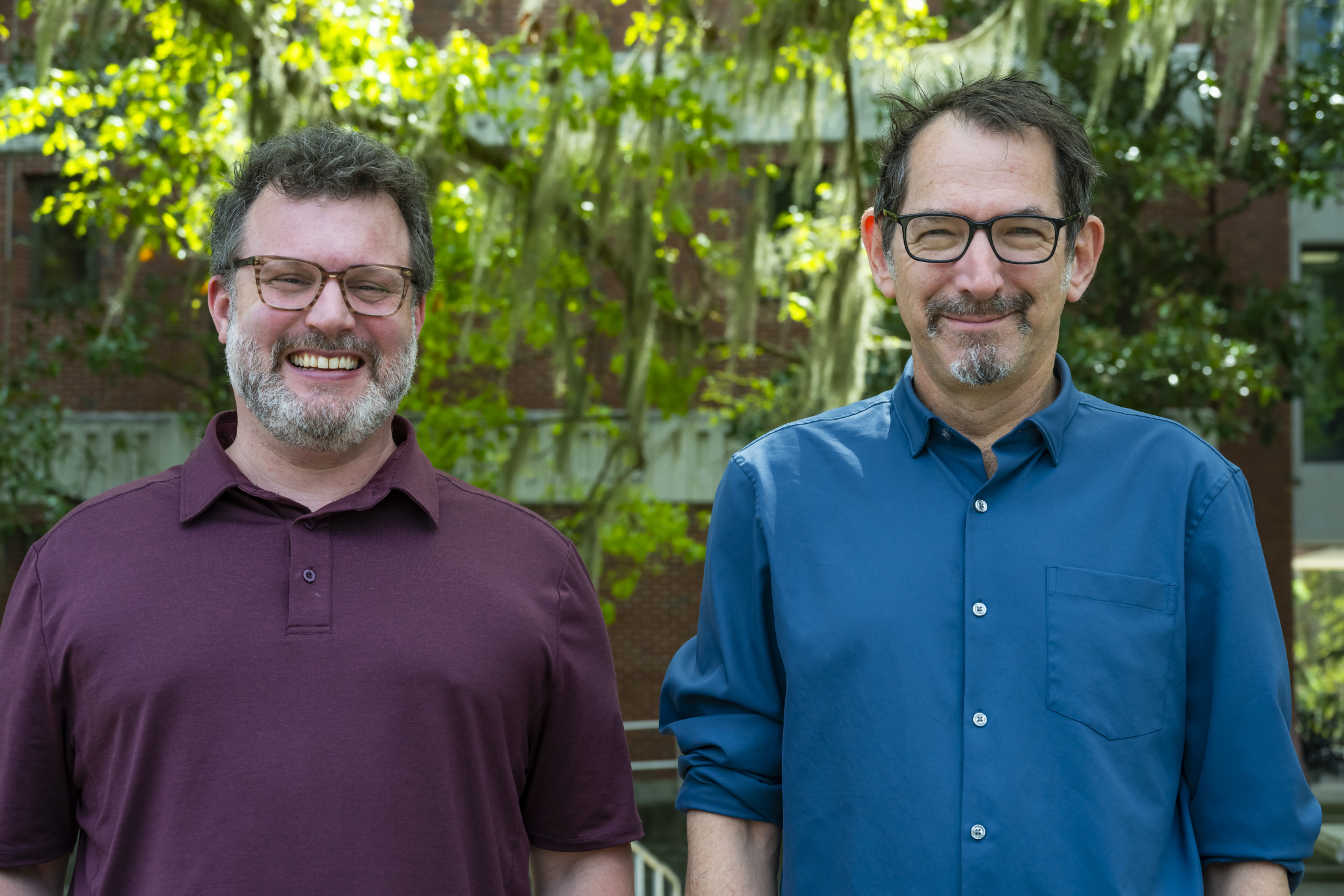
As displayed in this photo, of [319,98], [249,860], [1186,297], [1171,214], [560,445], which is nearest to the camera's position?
[249,860]

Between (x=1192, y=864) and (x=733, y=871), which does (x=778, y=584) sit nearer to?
(x=733, y=871)

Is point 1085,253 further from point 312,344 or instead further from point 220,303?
point 220,303

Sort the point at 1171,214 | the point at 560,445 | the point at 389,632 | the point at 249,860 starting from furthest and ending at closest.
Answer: the point at 1171,214
the point at 560,445
the point at 389,632
the point at 249,860

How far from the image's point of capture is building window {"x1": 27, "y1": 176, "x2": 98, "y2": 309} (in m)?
13.4

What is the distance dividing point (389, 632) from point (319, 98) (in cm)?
608

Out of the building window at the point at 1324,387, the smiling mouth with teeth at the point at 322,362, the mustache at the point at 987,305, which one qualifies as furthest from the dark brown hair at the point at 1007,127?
the building window at the point at 1324,387

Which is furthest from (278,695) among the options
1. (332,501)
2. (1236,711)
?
(1236,711)

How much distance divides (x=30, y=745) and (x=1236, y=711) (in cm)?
180

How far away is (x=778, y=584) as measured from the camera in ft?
6.41

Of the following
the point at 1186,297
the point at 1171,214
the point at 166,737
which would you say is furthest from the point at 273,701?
the point at 1171,214

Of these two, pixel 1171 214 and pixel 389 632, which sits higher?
pixel 1171 214

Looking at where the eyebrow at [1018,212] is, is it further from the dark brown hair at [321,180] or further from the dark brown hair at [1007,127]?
the dark brown hair at [321,180]

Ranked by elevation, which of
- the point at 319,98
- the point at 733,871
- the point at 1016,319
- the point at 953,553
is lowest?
the point at 733,871

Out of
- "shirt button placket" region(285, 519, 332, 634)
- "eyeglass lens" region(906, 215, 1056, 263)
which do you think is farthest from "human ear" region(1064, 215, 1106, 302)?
"shirt button placket" region(285, 519, 332, 634)
